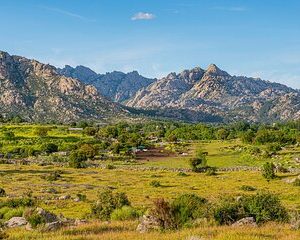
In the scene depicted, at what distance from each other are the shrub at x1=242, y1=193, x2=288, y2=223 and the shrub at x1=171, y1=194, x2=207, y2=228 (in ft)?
8.51

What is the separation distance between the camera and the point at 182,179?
86.4 m

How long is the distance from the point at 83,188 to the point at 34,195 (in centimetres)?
1197

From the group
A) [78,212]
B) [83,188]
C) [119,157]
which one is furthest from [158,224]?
[119,157]

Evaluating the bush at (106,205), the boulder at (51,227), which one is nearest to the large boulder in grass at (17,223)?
the boulder at (51,227)

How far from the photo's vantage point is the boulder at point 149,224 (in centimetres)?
2217

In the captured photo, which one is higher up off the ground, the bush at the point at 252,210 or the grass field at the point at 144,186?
the bush at the point at 252,210

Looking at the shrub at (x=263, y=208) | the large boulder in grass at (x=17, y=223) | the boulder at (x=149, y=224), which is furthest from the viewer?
the large boulder in grass at (x=17, y=223)

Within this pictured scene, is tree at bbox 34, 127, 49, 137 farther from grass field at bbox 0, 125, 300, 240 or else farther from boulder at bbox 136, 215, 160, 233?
boulder at bbox 136, 215, 160, 233

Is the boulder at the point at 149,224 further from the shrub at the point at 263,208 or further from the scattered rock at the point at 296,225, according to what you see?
the scattered rock at the point at 296,225

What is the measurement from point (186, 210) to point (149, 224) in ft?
11.4

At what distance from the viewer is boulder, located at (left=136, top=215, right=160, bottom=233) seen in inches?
873

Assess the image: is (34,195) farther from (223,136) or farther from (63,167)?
(223,136)

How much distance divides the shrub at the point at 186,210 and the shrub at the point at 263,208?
8.51ft

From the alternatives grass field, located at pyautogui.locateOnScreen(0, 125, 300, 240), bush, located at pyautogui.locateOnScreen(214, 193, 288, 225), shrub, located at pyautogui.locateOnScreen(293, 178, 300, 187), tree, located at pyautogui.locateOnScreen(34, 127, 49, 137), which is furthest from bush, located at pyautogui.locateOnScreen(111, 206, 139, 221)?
tree, located at pyautogui.locateOnScreen(34, 127, 49, 137)
